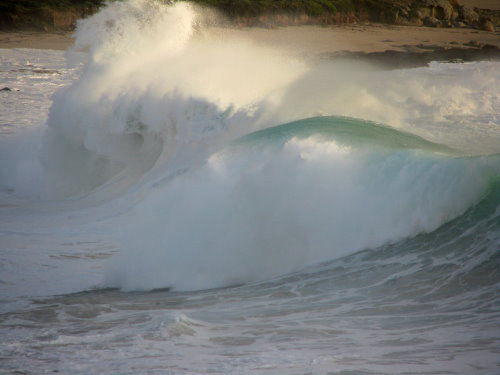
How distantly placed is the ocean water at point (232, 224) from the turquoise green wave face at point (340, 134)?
0.05 meters

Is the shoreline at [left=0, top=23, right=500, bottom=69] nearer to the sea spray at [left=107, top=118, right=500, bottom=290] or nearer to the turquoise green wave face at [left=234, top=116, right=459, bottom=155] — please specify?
the turquoise green wave face at [left=234, top=116, right=459, bottom=155]

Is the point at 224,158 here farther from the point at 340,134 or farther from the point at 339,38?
the point at 339,38

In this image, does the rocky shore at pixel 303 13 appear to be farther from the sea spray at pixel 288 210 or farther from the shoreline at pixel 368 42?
the sea spray at pixel 288 210

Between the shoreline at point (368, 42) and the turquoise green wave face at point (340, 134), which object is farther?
the shoreline at point (368, 42)

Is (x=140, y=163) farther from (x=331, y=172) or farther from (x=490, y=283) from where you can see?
(x=490, y=283)

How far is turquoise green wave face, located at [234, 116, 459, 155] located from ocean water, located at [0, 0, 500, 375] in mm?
47

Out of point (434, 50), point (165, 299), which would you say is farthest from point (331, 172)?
point (434, 50)

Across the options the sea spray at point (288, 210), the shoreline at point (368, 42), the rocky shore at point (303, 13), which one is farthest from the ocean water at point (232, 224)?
the rocky shore at point (303, 13)

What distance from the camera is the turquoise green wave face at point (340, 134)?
8.20 metres

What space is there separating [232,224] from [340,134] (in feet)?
6.80

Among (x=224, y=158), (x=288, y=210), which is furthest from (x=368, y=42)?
(x=288, y=210)

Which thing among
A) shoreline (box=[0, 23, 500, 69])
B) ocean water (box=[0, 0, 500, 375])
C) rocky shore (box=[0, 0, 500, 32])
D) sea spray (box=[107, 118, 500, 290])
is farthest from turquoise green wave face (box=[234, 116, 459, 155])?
rocky shore (box=[0, 0, 500, 32])

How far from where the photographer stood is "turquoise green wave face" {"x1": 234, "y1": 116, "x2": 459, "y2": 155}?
8203mm

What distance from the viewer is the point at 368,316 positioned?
5.11 m
